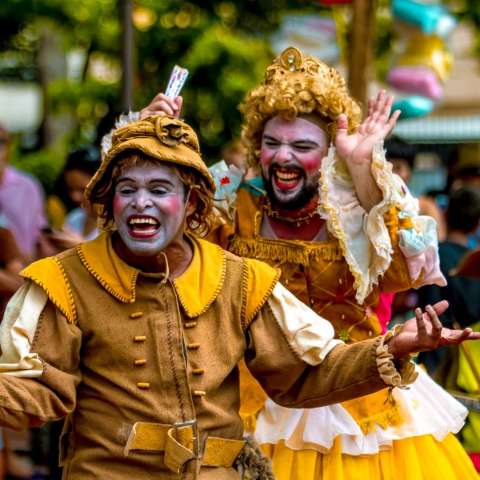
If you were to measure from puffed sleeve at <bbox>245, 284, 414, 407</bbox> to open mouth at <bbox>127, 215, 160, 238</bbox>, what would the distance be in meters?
0.44

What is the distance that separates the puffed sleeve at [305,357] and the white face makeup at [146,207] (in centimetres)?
41

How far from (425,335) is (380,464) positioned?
114 cm

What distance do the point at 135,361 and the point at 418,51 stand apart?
7.02 metres

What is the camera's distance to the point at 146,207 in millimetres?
3711

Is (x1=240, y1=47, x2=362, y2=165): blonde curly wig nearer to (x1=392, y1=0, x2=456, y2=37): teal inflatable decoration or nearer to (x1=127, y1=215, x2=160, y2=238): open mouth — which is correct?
(x1=127, y1=215, x2=160, y2=238): open mouth

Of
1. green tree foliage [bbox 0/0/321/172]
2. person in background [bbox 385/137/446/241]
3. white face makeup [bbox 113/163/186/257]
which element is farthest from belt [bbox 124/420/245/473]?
green tree foliage [bbox 0/0/321/172]

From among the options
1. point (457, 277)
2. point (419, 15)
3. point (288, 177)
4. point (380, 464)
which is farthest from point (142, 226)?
point (419, 15)

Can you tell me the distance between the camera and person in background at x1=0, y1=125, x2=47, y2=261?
7.64m

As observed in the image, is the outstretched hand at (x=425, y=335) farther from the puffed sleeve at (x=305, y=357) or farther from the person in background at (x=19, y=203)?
the person in background at (x=19, y=203)

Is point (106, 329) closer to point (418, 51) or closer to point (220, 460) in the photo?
point (220, 460)

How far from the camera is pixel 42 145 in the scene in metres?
14.2

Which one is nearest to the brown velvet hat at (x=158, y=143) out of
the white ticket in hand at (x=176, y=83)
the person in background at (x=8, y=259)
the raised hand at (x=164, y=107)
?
the raised hand at (x=164, y=107)

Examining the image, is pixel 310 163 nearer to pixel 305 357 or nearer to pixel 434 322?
pixel 305 357

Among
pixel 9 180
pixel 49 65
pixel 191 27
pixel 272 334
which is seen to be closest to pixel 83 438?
pixel 272 334
